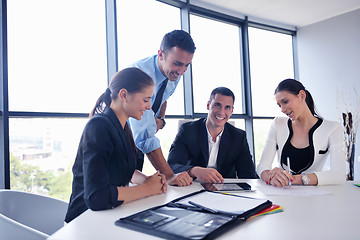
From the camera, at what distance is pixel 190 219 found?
2.64 feet

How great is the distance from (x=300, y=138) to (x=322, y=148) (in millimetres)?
153

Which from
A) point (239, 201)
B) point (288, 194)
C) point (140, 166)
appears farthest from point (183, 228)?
point (140, 166)

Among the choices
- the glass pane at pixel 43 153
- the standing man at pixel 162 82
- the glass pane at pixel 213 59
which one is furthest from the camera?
the glass pane at pixel 213 59

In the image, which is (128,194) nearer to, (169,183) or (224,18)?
(169,183)

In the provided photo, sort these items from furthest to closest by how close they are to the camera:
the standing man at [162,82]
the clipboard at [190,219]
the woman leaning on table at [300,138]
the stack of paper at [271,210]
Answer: the woman leaning on table at [300,138], the standing man at [162,82], the stack of paper at [271,210], the clipboard at [190,219]

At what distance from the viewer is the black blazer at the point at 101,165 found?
37.9 inches

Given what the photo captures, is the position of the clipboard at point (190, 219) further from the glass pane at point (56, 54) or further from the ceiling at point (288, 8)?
the ceiling at point (288, 8)

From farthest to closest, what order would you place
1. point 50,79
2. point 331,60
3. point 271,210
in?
point 331,60, point 50,79, point 271,210

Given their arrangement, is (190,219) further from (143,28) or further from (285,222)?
(143,28)

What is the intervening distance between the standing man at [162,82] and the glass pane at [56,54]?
134 cm

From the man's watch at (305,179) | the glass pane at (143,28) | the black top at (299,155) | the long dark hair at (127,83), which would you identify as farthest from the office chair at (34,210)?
the glass pane at (143,28)

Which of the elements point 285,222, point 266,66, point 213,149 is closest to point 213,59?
point 266,66

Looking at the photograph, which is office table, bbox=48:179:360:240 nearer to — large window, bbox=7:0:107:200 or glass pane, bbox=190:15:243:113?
A: large window, bbox=7:0:107:200

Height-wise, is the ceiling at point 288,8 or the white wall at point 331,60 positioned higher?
the ceiling at point 288,8
